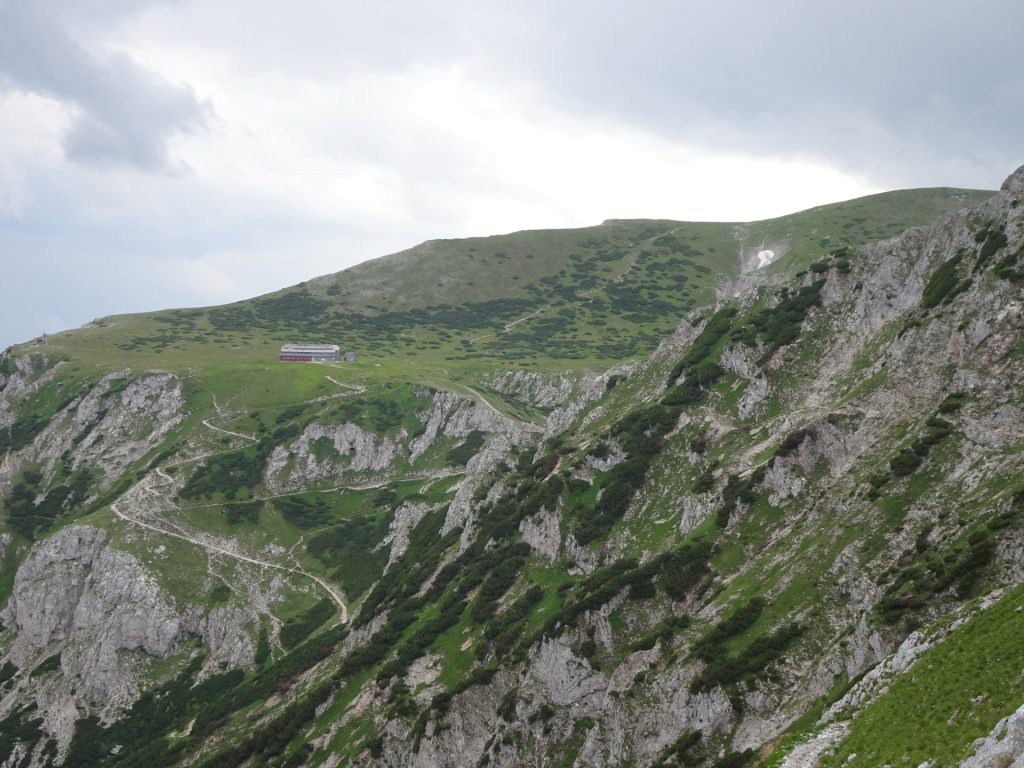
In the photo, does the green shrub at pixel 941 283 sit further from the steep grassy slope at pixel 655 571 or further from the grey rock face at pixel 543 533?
the grey rock face at pixel 543 533

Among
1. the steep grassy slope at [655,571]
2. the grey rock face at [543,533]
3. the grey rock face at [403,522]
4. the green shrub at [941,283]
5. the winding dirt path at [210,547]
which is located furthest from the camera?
the winding dirt path at [210,547]

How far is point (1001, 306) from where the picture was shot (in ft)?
211

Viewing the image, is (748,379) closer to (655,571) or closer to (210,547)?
(655,571)

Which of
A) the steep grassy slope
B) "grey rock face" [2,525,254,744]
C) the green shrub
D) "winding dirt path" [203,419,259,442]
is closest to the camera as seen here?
the steep grassy slope

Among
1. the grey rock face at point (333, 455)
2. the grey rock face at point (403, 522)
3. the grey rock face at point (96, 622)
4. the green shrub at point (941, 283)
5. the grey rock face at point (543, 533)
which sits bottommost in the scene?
the grey rock face at point (96, 622)

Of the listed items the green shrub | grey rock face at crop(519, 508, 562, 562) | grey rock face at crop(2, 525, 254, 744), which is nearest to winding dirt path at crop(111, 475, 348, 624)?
grey rock face at crop(2, 525, 254, 744)

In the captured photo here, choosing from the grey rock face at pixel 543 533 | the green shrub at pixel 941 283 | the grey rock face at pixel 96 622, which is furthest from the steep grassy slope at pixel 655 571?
the grey rock face at pixel 96 622

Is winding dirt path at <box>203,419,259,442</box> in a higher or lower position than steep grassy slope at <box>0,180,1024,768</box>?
higher

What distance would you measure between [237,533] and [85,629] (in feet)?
111

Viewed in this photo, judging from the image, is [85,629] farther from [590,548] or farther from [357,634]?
[590,548]

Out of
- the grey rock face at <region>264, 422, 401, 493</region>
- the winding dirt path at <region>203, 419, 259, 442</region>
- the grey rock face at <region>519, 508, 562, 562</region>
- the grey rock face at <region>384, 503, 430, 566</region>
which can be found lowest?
the grey rock face at <region>384, 503, 430, 566</region>

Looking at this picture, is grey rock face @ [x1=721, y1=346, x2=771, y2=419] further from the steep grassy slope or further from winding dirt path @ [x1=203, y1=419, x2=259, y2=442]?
winding dirt path @ [x1=203, y1=419, x2=259, y2=442]

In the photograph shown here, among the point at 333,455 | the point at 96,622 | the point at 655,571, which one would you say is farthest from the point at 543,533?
the point at 333,455

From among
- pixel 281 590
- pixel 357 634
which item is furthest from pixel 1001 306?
pixel 281 590
